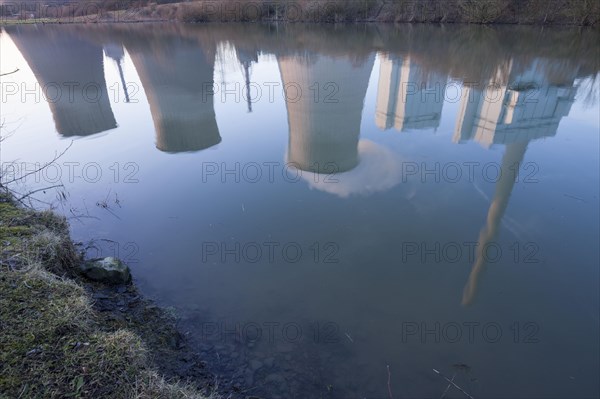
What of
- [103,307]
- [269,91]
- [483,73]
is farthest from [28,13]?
[103,307]

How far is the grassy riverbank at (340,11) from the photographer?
49.0 ft

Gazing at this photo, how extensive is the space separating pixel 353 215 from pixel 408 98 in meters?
3.76

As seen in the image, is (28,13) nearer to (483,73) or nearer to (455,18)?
(455,18)

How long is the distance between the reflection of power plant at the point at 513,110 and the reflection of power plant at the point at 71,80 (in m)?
5.84

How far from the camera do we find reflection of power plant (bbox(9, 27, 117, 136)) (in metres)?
6.25

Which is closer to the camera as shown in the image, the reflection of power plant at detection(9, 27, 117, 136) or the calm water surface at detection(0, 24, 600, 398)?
the calm water surface at detection(0, 24, 600, 398)

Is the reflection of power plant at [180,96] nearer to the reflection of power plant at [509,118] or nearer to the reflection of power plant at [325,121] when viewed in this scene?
the reflection of power plant at [325,121]

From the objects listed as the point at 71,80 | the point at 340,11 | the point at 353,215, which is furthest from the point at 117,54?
the point at 353,215

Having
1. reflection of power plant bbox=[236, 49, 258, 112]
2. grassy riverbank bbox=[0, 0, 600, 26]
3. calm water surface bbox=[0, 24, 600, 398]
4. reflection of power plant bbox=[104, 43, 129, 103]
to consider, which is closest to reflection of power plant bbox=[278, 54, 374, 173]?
calm water surface bbox=[0, 24, 600, 398]

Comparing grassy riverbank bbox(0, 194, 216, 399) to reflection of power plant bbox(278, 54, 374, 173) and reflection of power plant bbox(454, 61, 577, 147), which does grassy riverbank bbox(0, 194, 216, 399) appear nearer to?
reflection of power plant bbox(278, 54, 374, 173)

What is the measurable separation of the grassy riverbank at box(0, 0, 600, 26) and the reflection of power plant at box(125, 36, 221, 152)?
28.9 ft

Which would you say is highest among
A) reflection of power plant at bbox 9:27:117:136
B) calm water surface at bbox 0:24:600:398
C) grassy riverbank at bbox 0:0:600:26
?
grassy riverbank at bbox 0:0:600:26

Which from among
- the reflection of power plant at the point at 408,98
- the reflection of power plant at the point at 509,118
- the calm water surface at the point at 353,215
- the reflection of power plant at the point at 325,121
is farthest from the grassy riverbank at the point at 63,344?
the reflection of power plant at the point at 408,98

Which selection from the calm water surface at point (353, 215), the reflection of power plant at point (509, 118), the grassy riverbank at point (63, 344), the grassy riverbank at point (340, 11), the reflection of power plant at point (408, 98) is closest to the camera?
the grassy riverbank at point (63, 344)
